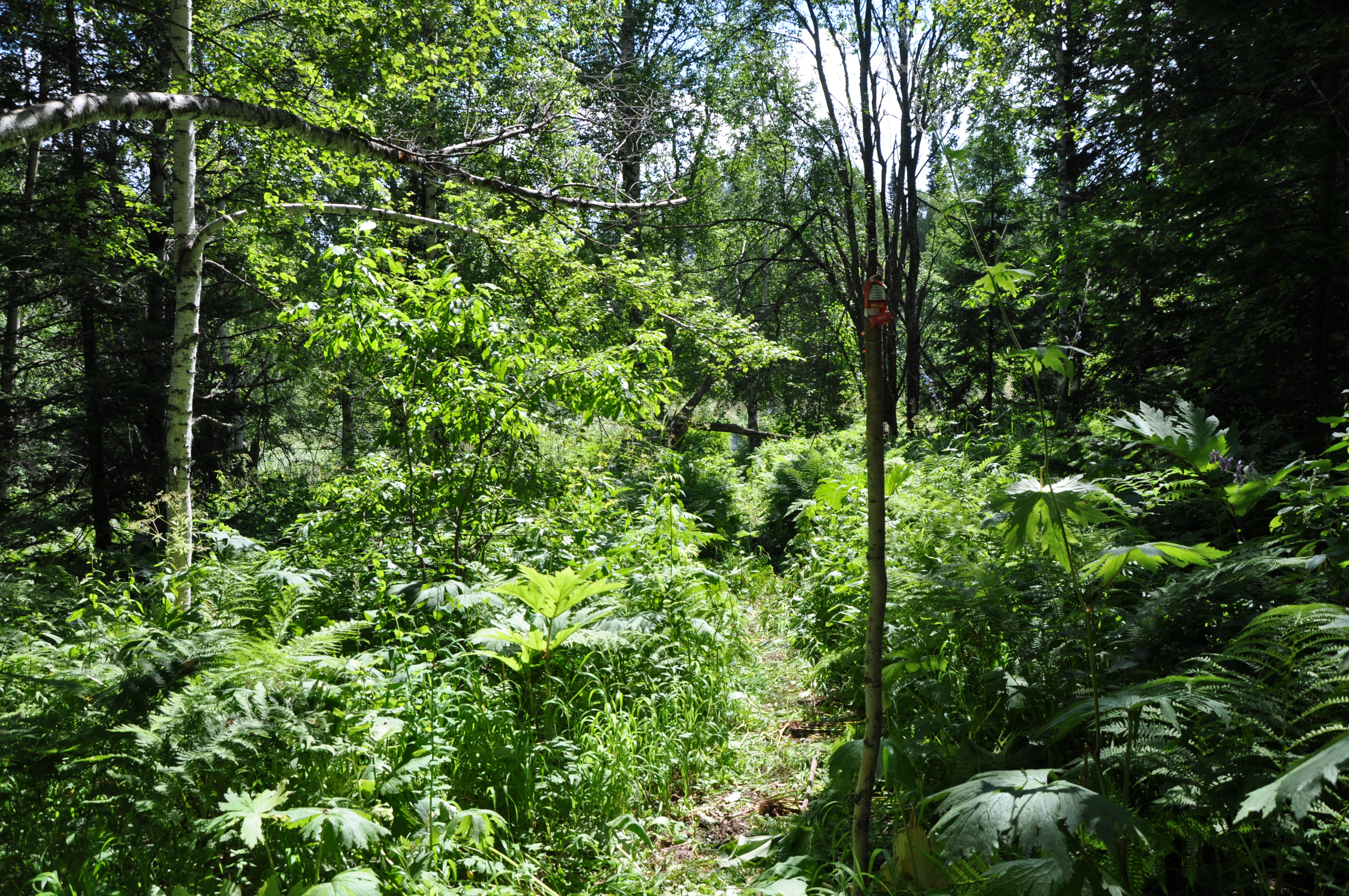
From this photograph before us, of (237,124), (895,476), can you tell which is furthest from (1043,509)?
(237,124)

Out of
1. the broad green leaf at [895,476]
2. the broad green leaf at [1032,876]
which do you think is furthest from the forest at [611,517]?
the broad green leaf at [895,476]

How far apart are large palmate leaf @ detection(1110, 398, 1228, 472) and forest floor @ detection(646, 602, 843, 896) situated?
191cm

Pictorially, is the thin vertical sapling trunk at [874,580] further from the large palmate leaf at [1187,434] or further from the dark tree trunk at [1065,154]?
the dark tree trunk at [1065,154]

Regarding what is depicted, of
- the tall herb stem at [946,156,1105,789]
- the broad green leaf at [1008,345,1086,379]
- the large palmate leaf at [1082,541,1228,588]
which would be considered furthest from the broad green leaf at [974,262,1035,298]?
the large palmate leaf at [1082,541,1228,588]

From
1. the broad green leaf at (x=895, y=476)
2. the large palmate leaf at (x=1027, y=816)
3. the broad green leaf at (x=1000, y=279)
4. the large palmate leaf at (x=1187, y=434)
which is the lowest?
the large palmate leaf at (x=1027, y=816)

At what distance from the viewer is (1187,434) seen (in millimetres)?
2770

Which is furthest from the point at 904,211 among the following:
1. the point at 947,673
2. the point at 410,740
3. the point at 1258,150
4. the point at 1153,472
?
the point at 410,740

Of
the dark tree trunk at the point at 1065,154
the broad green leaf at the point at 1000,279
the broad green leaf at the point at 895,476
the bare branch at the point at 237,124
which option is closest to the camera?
the broad green leaf at the point at 1000,279

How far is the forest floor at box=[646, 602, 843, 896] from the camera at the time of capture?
2756 mm

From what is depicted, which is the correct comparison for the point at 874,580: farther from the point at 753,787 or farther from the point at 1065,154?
the point at 1065,154

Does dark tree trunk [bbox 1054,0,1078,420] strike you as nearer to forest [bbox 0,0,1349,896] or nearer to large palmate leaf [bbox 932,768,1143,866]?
forest [bbox 0,0,1349,896]

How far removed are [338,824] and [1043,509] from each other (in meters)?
Result: 2.23

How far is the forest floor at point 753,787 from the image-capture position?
108 inches

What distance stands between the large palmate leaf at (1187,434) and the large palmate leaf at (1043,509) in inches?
33.2
